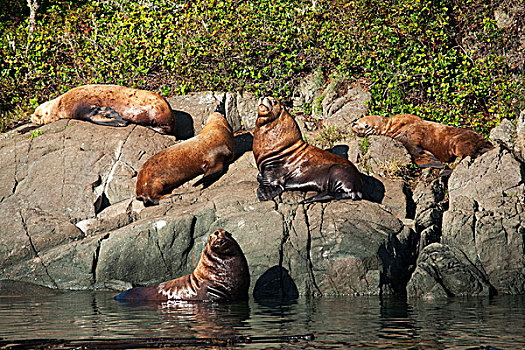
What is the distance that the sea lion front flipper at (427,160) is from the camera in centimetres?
1215

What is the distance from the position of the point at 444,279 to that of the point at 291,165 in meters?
3.47

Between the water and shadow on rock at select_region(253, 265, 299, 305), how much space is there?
1.74 feet

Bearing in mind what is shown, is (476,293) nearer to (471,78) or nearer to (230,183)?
(230,183)

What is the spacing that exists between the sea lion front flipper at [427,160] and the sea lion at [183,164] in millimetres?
3785

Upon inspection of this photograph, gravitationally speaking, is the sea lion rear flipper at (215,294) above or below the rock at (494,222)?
below

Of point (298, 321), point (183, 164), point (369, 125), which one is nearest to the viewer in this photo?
point (298, 321)

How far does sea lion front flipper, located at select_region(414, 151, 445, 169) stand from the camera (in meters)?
12.2

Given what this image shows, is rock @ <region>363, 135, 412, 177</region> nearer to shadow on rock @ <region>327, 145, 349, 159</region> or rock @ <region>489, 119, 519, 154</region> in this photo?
shadow on rock @ <region>327, 145, 349, 159</region>

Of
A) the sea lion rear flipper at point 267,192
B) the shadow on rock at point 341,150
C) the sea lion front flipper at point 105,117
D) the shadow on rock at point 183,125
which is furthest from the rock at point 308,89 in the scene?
the sea lion rear flipper at point 267,192

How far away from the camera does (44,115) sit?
14.0 meters

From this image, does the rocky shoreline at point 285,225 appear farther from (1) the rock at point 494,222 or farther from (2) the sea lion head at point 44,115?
(2) the sea lion head at point 44,115

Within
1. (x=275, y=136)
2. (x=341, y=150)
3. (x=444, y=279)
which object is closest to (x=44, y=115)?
(x=275, y=136)

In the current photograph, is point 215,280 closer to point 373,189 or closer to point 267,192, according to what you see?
point 267,192

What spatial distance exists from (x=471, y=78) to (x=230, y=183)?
7.34 meters
